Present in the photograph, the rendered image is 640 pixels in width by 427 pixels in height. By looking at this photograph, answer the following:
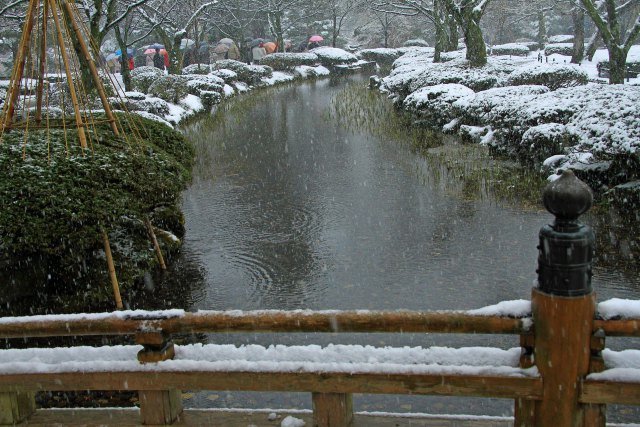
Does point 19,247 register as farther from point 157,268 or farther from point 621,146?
point 621,146

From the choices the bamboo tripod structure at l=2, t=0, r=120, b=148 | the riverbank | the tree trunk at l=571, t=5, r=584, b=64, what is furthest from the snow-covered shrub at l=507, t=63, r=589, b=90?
the bamboo tripod structure at l=2, t=0, r=120, b=148

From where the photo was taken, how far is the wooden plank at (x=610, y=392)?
244cm

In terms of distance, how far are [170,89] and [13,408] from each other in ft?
59.0

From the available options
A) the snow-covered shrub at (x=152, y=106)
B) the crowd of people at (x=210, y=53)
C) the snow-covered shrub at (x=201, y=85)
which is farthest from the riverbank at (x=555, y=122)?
the crowd of people at (x=210, y=53)

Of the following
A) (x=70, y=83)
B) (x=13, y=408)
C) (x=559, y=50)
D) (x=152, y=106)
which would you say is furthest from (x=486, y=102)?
(x=559, y=50)

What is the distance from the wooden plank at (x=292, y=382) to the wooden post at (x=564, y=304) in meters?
0.10

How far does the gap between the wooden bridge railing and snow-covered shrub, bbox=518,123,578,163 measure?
7544mm

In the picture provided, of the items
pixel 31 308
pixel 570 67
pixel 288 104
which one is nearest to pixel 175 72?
pixel 288 104

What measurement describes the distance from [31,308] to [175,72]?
822 inches

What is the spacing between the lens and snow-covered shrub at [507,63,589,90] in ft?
52.8

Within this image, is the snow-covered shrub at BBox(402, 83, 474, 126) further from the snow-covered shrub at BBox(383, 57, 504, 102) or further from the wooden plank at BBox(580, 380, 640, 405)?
the wooden plank at BBox(580, 380, 640, 405)

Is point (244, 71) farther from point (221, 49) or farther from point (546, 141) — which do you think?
point (546, 141)

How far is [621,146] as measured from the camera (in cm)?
815

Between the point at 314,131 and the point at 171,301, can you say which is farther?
the point at 314,131
